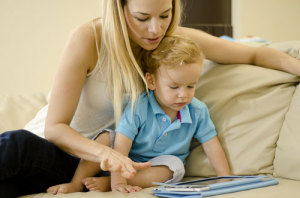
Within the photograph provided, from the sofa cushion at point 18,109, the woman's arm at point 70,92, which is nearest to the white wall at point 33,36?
the sofa cushion at point 18,109

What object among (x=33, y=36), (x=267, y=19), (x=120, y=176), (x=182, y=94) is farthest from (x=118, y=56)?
(x=267, y=19)

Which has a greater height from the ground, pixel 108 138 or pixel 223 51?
pixel 223 51

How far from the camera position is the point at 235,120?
4.13ft

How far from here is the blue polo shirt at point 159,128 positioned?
3.94ft

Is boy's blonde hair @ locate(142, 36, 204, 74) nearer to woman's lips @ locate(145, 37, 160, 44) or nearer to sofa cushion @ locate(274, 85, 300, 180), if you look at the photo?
woman's lips @ locate(145, 37, 160, 44)

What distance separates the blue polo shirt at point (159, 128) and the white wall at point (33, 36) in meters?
1.45

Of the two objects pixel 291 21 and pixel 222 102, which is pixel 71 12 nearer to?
pixel 222 102

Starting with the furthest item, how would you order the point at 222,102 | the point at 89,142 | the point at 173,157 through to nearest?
the point at 222,102
the point at 173,157
the point at 89,142

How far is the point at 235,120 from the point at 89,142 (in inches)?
19.6

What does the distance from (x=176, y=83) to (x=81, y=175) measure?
0.40 metres

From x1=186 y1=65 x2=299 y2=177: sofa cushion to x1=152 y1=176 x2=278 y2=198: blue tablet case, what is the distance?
16 cm

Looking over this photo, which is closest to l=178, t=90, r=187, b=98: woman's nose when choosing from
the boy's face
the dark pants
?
the boy's face

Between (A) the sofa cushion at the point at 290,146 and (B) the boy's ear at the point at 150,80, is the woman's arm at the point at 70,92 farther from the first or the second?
(A) the sofa cushion at the point at 290,146

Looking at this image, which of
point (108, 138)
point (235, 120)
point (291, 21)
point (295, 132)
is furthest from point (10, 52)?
point (291, 21)
